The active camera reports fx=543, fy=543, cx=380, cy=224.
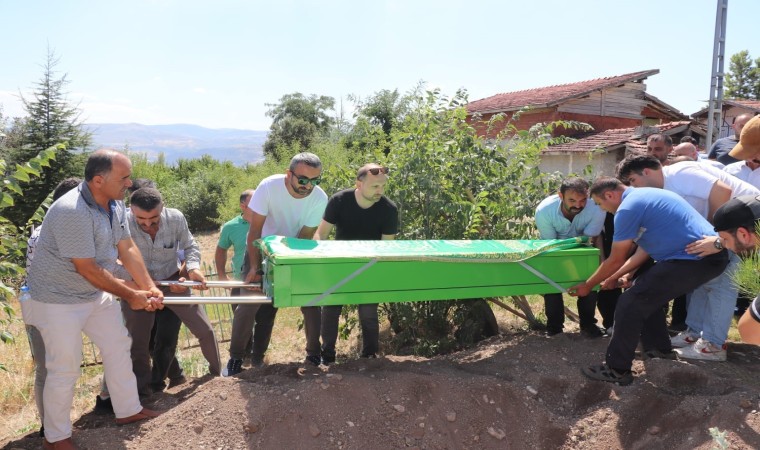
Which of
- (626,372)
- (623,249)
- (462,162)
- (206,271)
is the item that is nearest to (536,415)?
(626,372)

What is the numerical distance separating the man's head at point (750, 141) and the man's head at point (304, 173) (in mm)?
3213

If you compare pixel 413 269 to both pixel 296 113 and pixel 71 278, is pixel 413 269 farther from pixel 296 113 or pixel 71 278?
pixel 296 113

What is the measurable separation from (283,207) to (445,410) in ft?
6.13

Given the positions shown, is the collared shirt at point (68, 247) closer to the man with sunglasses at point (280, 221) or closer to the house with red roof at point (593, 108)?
the man with sunglasses at point (280, 221)

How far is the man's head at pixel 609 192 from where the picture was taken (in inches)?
151

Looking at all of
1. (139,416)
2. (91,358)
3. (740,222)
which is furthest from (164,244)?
(740,222)

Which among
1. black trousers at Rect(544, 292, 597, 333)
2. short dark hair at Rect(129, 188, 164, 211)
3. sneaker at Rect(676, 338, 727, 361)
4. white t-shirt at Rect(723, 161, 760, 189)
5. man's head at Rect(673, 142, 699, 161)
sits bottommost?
sneaker at Rect(676, 338, 727, 361)

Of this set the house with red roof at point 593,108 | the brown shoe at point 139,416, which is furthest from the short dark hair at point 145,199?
the house with red roof at point 593,108

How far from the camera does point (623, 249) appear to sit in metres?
3.55

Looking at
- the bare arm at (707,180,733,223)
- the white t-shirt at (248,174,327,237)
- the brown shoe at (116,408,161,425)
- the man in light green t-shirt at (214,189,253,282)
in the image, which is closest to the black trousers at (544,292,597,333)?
the bare arm at (707,180,733,223)

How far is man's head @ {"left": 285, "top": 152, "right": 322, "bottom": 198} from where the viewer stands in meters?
3.87

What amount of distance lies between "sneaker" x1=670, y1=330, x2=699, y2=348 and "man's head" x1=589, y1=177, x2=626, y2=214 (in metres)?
1.26

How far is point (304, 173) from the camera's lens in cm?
388

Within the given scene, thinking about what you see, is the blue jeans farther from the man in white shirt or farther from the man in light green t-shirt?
the man in light green t-shirt
